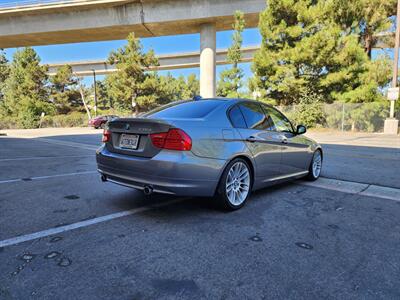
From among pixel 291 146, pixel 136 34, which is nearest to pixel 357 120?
pixel 291 146

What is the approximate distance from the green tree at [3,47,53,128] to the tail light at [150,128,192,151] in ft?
134

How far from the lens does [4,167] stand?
22.8ft

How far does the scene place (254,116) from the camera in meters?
4.42

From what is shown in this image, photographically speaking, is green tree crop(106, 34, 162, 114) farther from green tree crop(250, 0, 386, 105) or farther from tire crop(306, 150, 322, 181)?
tire crop(306, 150, 322, 181)

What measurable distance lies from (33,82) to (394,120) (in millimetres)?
43255

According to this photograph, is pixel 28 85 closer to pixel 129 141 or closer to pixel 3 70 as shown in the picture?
pixel 3 70

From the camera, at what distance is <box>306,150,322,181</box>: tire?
5.62 m

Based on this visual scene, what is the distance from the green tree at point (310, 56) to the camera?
21141 mm

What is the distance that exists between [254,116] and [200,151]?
1406 millimetres

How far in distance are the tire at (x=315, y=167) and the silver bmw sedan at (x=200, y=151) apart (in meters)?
1.10

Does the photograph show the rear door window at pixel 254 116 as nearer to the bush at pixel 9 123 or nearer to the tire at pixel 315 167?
the tire at pixel 315 167

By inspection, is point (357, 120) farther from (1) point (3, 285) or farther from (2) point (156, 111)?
(1) point (3, 285)

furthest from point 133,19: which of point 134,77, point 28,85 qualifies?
point 28,85

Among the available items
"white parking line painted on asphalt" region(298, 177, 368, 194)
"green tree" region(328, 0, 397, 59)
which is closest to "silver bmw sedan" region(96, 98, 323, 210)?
"white parking line painted on asphalt" region(298, 177, 368, 194)
